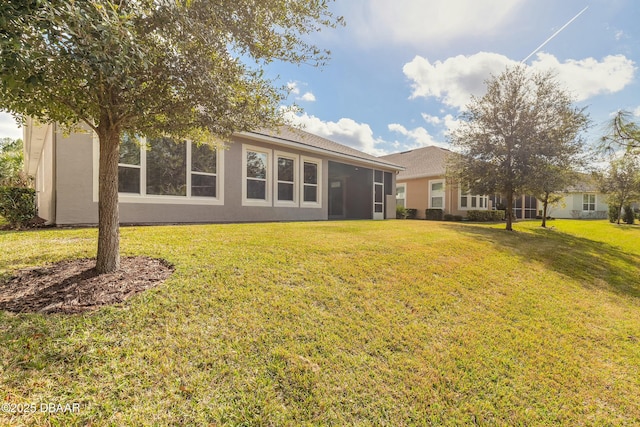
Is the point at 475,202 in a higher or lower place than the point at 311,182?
lower

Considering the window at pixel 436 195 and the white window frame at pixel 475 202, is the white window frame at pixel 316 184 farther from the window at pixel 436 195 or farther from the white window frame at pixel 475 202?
the white window frame at pixel 475 202

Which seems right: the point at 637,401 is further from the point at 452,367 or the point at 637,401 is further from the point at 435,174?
the point at 435,174

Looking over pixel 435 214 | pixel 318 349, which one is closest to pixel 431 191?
pixel 435 214

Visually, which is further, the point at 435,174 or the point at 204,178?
the point at 435,174

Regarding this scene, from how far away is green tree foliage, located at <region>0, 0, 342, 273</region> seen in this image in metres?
2.03

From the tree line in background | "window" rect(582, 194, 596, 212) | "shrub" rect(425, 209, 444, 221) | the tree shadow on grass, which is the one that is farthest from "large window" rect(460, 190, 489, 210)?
"window" rect(582, 194, 596, 212)

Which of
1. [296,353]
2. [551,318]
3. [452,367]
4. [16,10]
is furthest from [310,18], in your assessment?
[551,318]

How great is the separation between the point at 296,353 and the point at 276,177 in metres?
10.1

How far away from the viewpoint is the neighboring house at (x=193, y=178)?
25.1 feet

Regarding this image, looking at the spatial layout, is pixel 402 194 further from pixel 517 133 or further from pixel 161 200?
pixel 161 200

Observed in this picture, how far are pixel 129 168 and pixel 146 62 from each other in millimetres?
7514

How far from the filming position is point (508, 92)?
1174 centimetres

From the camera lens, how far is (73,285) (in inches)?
131

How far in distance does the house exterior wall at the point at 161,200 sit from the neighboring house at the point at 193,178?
0.8 inches
